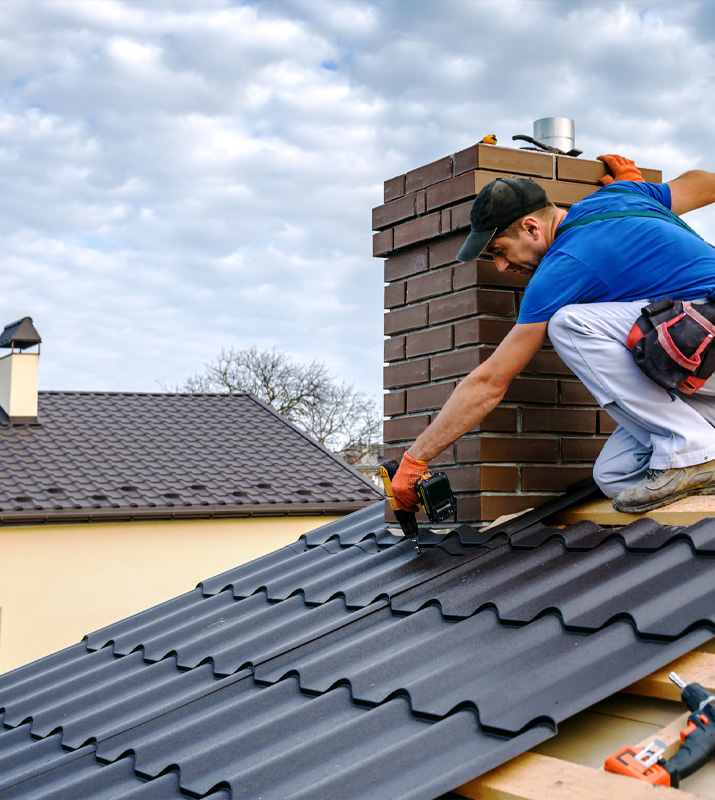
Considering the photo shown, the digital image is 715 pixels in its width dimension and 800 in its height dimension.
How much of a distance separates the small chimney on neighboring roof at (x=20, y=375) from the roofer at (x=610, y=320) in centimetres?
1409

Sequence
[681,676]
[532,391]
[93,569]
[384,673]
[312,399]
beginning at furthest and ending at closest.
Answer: [312,399]
[93,569]
[532,391]
[384,673]
[681,676]

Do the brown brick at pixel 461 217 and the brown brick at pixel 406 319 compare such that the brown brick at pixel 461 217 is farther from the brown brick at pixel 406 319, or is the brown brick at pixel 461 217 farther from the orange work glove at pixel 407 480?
the orange work glove at pixel 407 480

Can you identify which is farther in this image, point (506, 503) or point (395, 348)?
point (395, 348)

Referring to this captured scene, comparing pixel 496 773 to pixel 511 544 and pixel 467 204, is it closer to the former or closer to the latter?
pixel 511 544

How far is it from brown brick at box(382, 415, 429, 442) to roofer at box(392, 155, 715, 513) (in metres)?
0.71

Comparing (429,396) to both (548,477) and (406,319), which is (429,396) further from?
(548,477)

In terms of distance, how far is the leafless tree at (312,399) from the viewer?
106 feet

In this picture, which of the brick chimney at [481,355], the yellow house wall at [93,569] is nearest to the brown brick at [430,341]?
the brick chimney at [481,355]

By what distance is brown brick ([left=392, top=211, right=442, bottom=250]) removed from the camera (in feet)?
13.5

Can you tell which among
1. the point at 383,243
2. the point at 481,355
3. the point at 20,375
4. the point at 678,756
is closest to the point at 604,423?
the point at 481,355

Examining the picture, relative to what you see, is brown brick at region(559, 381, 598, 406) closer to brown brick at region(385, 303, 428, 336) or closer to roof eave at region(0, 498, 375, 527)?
brown brick at region(385, 303, 428, 336)

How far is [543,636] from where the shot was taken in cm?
233

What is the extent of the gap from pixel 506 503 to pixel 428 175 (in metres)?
1.56

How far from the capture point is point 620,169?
13.3 ft
